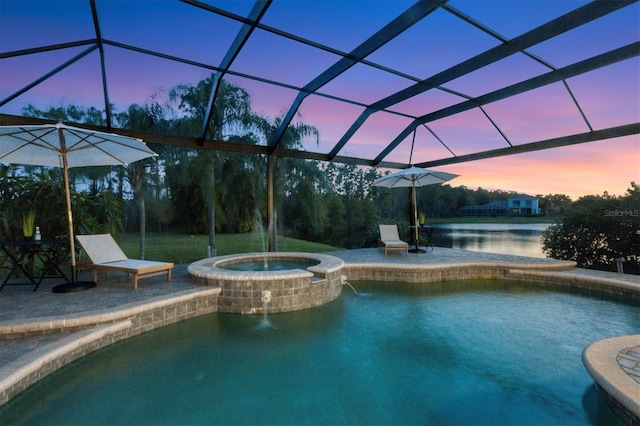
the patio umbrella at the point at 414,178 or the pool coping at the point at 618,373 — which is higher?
the patio umbrella at the point at 414,178

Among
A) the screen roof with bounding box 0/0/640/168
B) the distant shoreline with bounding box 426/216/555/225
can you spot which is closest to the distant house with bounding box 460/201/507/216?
the distant shoreline with bounding box 426/216/555/225

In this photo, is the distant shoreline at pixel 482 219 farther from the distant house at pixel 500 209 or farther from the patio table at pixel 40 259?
the patio table at pixel 40 259

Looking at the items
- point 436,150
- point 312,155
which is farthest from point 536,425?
point 436,150

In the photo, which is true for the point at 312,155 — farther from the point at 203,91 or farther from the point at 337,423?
the point at 337,423

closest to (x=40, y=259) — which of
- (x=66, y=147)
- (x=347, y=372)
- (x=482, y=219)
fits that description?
(x=66, y=147)

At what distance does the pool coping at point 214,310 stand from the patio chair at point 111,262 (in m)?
0.88

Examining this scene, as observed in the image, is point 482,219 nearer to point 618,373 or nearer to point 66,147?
point 618,373

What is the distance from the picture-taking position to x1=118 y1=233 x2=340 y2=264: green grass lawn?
10.4 metres

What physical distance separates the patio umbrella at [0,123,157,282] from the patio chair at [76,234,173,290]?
13.8 inches

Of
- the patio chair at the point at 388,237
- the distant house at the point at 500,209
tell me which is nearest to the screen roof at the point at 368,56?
the patio chair at the point at 388,237

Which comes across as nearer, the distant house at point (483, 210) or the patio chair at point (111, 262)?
the patio chair at point (111, 262)

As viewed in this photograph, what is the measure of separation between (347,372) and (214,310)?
279 cm

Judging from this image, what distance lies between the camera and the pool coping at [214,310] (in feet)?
8.52

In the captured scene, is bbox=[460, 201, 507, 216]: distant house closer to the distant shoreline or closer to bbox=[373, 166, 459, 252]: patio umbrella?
the distant shoreline
